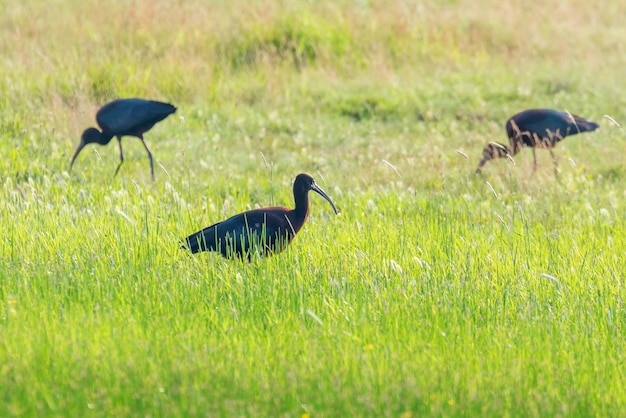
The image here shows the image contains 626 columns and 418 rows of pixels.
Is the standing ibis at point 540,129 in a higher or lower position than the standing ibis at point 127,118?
lower

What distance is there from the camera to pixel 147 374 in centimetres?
486

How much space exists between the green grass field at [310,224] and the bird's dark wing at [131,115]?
1.46 ft

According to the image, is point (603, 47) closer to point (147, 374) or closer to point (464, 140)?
point (464, 140)

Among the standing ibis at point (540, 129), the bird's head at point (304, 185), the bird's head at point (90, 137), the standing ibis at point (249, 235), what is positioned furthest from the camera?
the standing ibis at point (540, 129)

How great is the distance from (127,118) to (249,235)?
164 inches

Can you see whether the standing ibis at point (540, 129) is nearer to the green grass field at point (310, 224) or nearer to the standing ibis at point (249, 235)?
the green grass field at point (310, 224)

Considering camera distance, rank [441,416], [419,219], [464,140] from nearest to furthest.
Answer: [441,416], [419,219], [464,140]

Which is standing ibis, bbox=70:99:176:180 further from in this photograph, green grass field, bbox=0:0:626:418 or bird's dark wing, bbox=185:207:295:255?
bird's dark wing, bbox=185:207:295:255

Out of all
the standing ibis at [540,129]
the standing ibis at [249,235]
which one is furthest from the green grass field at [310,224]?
the standing ibis at [540,129]

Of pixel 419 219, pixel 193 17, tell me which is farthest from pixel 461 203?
pixel 193 17

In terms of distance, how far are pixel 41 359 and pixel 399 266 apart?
2.24 metres

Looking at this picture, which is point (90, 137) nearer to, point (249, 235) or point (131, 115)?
point (131, 115)

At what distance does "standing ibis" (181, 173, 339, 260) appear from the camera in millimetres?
6492

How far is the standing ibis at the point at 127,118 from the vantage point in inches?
398
